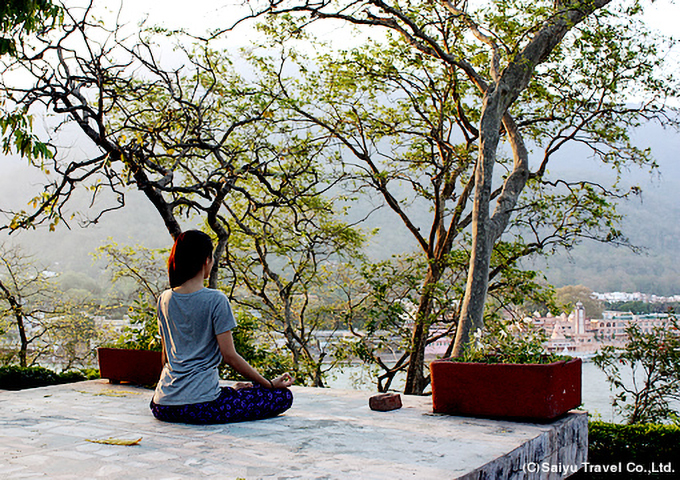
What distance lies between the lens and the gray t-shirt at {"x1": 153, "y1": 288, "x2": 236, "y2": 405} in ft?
13.3

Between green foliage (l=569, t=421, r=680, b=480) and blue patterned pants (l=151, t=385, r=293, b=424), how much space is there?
322 cm

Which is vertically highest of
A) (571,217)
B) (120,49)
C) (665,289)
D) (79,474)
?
(120,49)

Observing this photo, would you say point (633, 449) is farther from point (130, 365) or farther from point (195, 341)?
point (130, 365)

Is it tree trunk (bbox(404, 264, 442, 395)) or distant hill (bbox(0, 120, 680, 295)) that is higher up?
distant hill (bbox(0, 120, 680, 295))

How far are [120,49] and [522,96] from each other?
602 cm

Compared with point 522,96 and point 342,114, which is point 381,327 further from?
point 522,96

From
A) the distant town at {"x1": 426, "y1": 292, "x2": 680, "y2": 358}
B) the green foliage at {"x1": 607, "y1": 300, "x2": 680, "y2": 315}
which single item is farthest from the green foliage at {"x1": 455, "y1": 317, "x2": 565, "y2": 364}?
the green foliage at {"x1": 607, "y1": 300, "x2": 680, "y2": 315}

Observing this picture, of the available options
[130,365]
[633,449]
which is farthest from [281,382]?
[633,449]

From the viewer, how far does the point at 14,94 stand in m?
5.69

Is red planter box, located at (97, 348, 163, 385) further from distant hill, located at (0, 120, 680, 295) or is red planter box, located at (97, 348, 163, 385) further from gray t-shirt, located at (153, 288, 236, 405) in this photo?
distant hill, located at (0, 120, 680, 295)

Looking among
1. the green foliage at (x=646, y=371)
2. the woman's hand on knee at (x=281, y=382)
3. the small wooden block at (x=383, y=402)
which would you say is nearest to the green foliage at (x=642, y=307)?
the green foliage at (x=646, y=371)

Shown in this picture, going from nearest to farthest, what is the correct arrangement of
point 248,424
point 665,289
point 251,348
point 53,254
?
point 248,424, point 251,348, point 665,289, point 53,254

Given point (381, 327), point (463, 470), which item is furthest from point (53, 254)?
point (463, 470)

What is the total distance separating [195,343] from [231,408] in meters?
0.51
